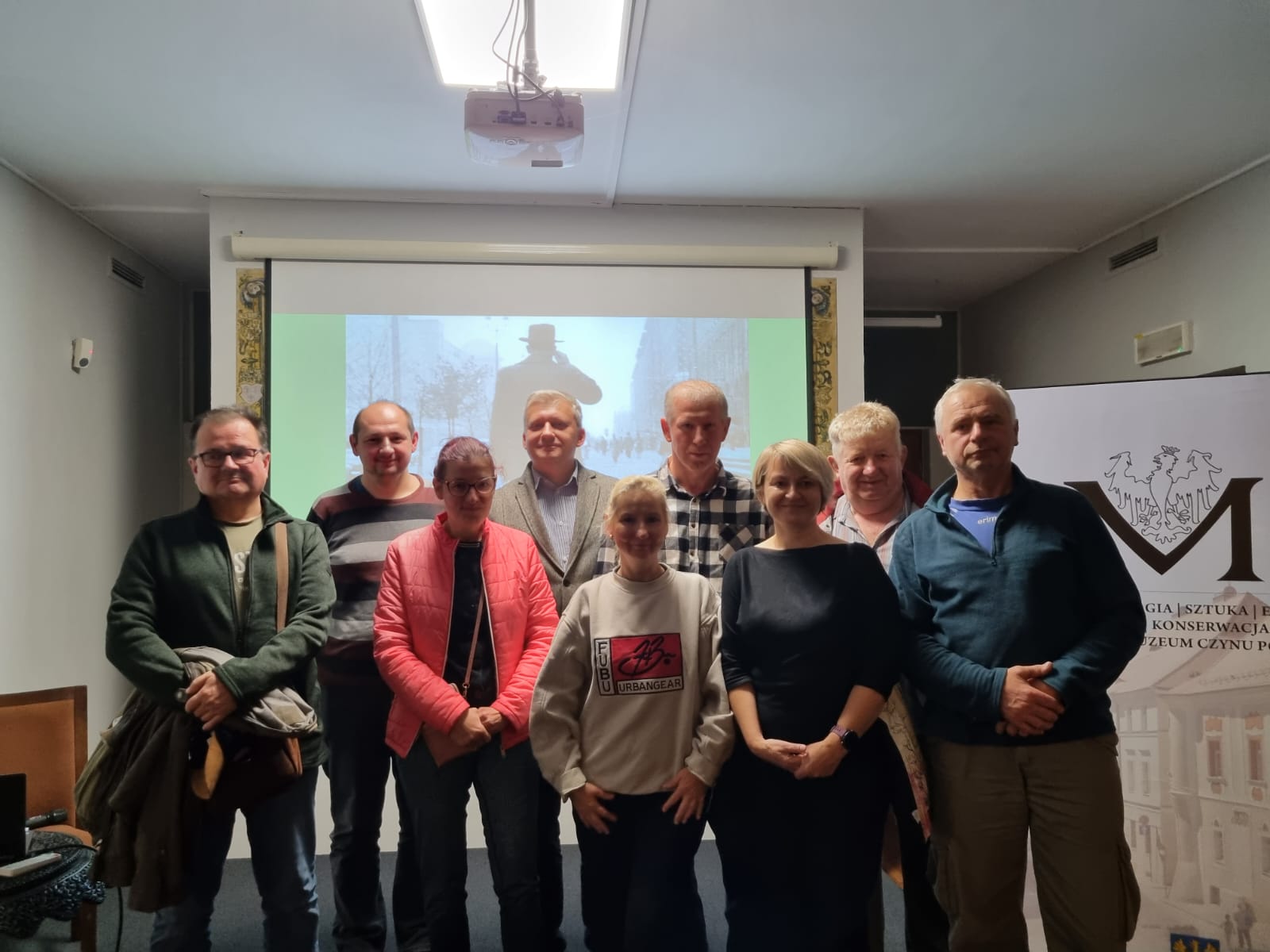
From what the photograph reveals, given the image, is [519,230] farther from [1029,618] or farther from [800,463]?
[1029,618]

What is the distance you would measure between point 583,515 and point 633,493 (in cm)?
53

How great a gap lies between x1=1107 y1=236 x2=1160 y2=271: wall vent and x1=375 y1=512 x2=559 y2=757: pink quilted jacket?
3.48 m

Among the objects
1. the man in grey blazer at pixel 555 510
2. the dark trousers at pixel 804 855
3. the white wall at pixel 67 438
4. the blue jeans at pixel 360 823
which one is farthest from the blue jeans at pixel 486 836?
the white wall at pixel 67 438

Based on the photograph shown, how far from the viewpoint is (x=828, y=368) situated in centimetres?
387

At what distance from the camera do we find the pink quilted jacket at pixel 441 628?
1.93 meters

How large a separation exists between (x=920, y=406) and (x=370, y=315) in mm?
3647

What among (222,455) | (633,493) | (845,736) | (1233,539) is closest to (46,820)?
(222,455)

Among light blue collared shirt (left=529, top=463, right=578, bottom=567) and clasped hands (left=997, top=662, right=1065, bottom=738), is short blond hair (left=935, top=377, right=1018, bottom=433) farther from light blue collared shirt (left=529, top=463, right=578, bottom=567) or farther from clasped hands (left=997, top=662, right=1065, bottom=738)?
light blue collared shirt (left=529, top=463, right=578, bottom=567)

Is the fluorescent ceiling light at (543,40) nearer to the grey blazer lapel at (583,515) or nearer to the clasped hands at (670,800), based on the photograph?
the grey blazer lapel at (583,515)

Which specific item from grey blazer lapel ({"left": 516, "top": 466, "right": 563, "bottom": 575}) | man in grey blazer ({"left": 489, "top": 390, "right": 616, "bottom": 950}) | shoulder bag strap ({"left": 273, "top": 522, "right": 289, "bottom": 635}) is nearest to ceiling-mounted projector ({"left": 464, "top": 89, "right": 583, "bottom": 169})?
man in grey blazer ({"left": 489, "top": 390, "right": 616, "bottom": 950})

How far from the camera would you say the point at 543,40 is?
2521mm

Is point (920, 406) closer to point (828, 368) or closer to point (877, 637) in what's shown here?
point (828, 368)

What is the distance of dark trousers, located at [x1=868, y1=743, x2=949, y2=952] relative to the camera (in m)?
2.00

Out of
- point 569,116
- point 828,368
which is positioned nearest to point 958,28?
point 569,116
